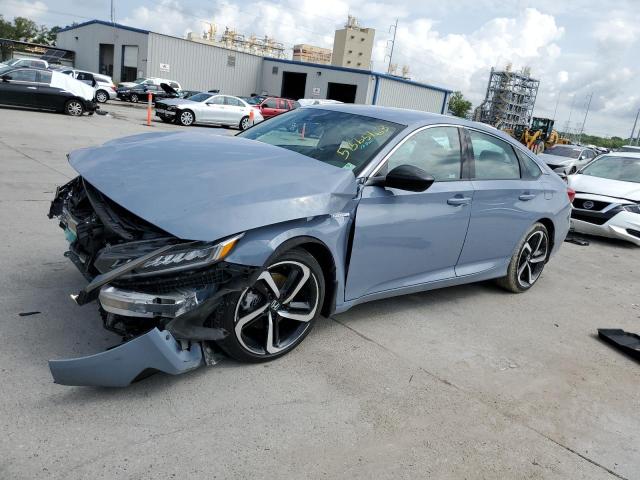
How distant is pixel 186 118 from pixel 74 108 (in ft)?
15.8

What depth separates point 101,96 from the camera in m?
28.4

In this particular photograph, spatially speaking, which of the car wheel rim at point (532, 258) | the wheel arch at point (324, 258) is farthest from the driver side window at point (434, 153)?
the car wheel rim at point (532, 258)

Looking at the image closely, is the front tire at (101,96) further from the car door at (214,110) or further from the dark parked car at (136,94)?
the car door at (214,110)

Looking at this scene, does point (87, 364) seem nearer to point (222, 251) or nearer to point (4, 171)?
point (222, 251)

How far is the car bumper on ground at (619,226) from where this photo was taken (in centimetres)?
840

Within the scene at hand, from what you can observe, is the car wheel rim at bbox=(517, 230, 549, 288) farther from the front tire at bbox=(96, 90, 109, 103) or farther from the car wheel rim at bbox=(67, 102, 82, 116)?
the front tire at bbox=(96, 90, 109, 103)

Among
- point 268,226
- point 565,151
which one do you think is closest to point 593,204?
point 268,226

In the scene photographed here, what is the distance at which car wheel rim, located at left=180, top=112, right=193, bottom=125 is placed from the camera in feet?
73.3

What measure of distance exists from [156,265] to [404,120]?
2.30m

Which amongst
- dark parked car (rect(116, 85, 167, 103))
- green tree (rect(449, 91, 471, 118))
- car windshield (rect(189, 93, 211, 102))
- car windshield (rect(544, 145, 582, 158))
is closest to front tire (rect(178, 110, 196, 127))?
car windshield (rect(189, 93, 211, 102))

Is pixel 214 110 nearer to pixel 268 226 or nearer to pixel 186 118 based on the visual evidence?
pixel 186 118

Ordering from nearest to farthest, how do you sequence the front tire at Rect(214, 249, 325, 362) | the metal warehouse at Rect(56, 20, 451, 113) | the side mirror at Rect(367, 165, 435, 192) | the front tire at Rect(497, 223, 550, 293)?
the front tire at Rect(214, 249, 325, 362) → the side mirror at Rect(367, 165, 435, 192) → the front tire at Rect(497, 223, 550, 293) → the metal warehouse at Rect(56, 20, 451, 113)

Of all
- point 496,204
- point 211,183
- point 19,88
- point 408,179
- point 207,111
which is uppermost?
point 408,179

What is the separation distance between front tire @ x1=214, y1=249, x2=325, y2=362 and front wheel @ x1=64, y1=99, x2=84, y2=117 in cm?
1801
